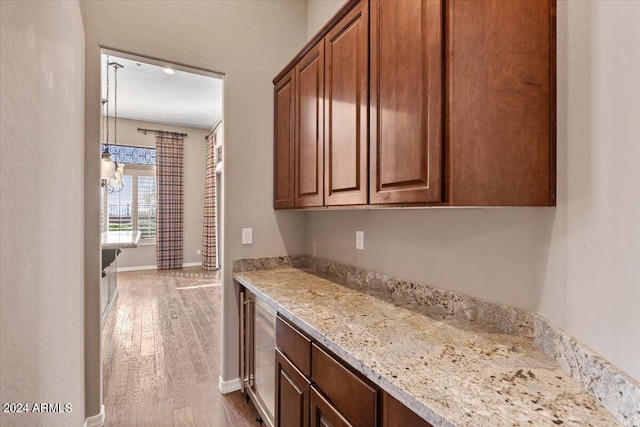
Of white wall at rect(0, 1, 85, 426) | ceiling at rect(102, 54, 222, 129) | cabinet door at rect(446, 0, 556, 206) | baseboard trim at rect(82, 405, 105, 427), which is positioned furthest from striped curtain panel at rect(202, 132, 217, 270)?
cabinet door at rect(446, 0, 556, 206)

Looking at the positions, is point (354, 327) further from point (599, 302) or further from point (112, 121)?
point (112, 121)

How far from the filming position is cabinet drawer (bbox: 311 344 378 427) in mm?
942

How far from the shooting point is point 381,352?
101cm

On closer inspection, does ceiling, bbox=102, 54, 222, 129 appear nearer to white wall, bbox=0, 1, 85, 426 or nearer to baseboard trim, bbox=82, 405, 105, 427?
white wall, bbox=0, 1, 85, 426

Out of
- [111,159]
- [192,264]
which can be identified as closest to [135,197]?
[192,264]

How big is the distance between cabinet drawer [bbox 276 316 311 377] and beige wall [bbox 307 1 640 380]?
0.70 m

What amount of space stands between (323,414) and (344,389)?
0.71ft

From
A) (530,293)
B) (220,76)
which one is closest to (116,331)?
(220,76)

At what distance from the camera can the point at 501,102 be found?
978 millimetres

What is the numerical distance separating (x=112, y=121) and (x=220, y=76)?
5.34m

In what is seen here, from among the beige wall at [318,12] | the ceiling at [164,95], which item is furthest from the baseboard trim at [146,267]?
the beige wall at [318,12]

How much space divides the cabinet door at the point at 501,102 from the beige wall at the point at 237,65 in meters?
1.68

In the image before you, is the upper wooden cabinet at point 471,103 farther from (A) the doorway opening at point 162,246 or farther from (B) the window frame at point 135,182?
(B) the window frame at point 135,182

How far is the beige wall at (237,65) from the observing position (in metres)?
2.04
